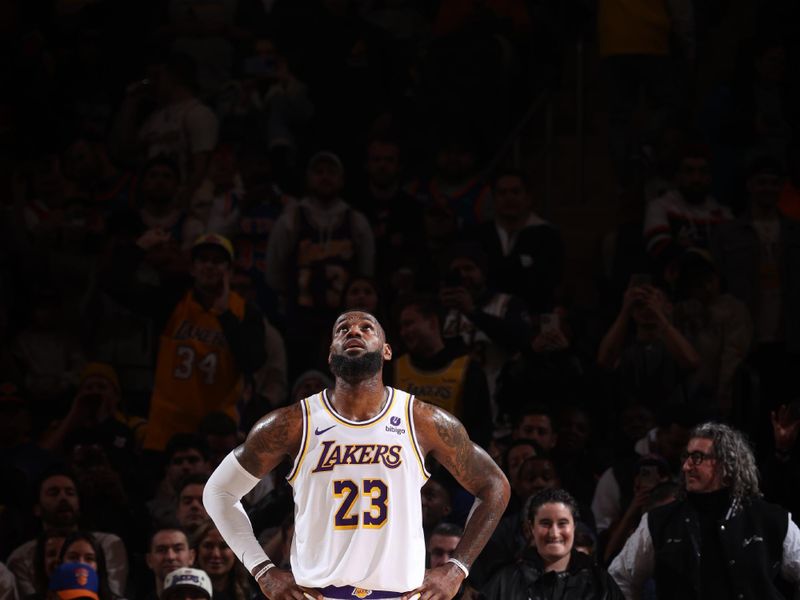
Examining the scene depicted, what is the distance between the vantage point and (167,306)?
1048 cm

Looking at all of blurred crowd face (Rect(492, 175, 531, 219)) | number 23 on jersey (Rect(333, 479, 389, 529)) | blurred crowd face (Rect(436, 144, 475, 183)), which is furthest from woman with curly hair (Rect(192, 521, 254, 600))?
blurred crowd face (Rect(436, 144, 475, 183))

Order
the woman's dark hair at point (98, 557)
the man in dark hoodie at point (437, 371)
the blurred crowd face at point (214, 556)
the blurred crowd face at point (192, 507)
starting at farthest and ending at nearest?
the man in dark hoodie at point (437, 371)
the blurred crowd face at point (192, 507)
the blurred crowd face at point (214, 556)
the woman's dark hair at point (98, 557)

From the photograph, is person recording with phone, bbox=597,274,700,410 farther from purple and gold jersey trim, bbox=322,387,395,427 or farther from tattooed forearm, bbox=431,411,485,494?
purple and gold jersey trim, bbox=322,387,395,427

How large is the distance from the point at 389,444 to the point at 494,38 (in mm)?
6035

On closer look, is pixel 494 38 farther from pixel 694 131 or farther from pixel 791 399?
pixel 791 399

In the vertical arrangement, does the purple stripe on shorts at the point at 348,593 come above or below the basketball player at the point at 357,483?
below

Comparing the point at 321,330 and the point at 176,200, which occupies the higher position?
the point at 176,200

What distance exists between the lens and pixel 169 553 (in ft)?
28.6

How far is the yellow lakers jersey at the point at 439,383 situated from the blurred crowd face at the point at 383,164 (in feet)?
6.75

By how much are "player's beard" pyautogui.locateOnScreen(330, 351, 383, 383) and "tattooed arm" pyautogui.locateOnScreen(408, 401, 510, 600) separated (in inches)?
10.3

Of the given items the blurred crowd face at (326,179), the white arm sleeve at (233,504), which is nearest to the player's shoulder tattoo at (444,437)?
the white arm sleeve at (233,504)

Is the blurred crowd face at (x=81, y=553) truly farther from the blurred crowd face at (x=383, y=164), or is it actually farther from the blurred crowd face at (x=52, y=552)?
the blurred crowd face at (x=383, y=164)

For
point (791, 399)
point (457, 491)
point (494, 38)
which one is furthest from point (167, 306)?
point (791, 399)

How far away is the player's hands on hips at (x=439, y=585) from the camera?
6.31m
